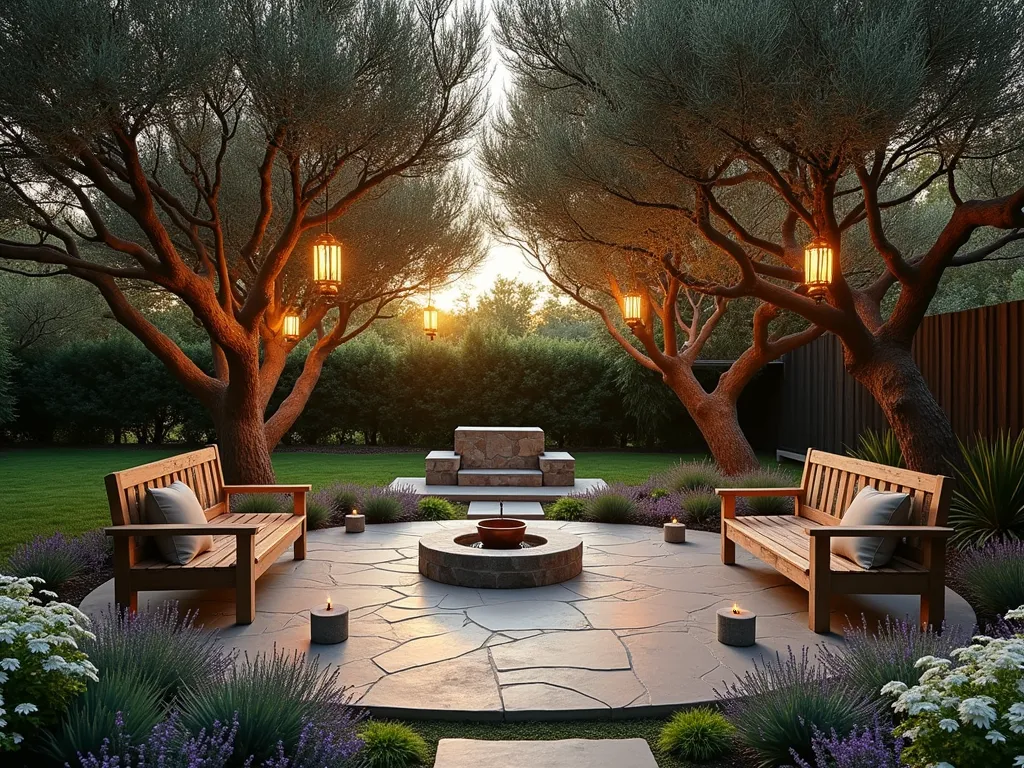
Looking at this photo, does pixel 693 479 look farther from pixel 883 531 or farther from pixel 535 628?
pixel 535 628

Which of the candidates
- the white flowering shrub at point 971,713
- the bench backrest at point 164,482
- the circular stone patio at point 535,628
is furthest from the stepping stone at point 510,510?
the white flowering shrub at point 971,713

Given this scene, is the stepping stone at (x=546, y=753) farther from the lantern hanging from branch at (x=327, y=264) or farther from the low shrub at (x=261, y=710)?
the lantern hanging from branch at (x=327, y=264)

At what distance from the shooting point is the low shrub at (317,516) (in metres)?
8.34

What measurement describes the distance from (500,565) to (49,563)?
3339mm

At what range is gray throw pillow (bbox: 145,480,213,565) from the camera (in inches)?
200

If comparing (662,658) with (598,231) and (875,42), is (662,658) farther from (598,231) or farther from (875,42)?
(598,231)

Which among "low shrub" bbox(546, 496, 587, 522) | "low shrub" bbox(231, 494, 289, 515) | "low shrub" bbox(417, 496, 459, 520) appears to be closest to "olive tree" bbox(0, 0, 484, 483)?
"low shrub" bbox(231, 494, 289, 515)

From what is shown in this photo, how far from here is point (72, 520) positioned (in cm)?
898

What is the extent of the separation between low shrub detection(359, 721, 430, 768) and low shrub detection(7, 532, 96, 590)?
334 centimetres

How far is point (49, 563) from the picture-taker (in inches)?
224

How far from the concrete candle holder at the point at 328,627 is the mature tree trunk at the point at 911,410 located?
571 cm

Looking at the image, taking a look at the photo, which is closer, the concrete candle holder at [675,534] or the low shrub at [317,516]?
the concrete candle holder at [675,534]

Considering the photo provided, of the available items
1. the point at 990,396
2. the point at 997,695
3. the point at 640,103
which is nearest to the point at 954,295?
the point at 990,396

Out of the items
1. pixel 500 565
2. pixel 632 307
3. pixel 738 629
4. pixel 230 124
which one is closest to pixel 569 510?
pixel 500 565
